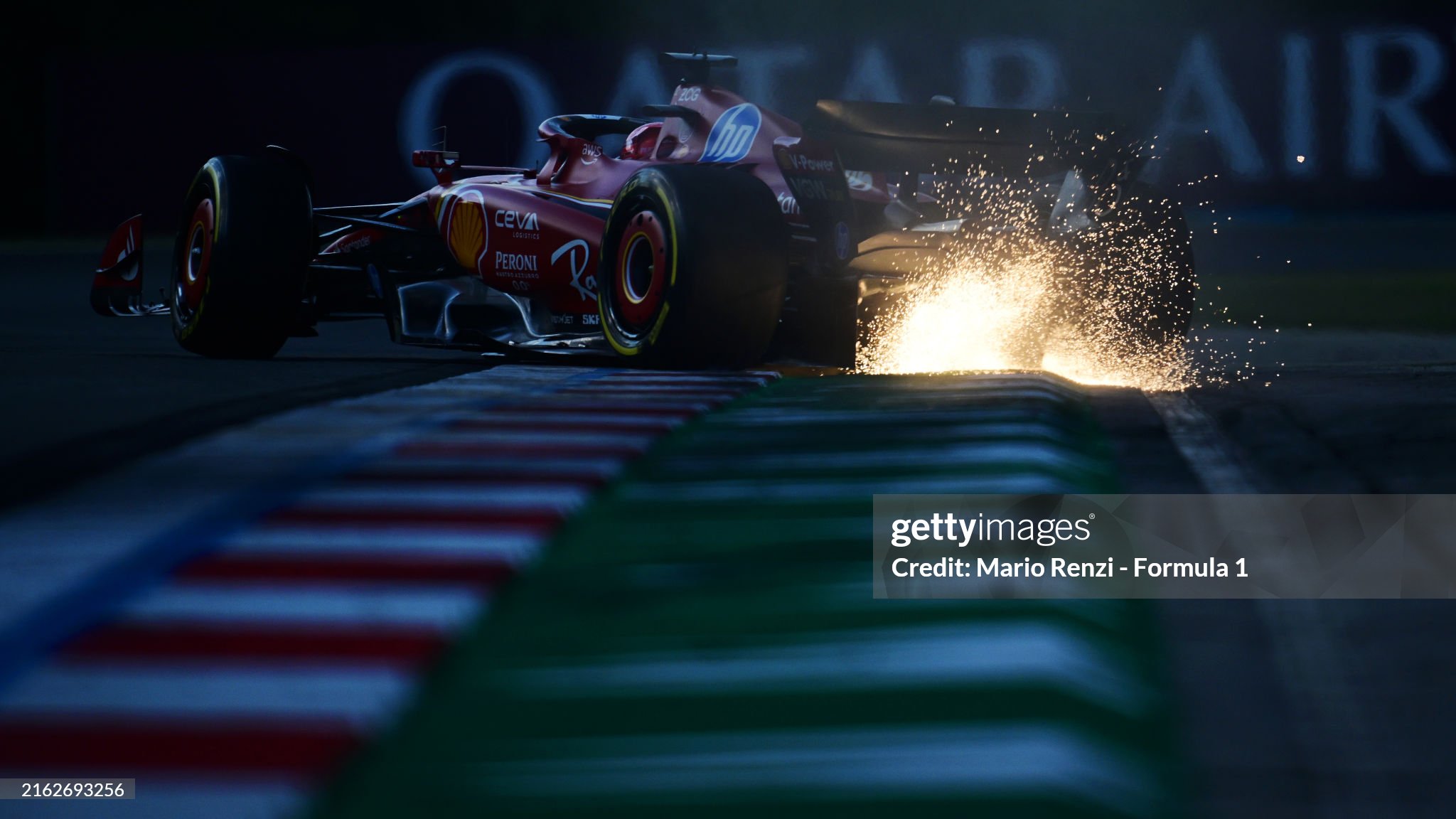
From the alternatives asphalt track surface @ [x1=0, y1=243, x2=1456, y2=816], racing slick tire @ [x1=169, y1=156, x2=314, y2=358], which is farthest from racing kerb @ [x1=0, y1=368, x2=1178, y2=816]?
racing slick tire @ [x1=169, y1=156, x2=314, y2=358]

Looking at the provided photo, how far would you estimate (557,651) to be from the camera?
8.40 ft

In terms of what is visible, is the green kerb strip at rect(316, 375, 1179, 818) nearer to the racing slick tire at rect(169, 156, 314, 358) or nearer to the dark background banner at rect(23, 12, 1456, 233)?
the racing slick tire at rect(169, 156, 314, 358)

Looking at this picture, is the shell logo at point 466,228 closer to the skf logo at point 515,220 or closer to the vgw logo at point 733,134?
the skf logo at point 515,220

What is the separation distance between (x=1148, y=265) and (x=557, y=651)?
502 centimetres

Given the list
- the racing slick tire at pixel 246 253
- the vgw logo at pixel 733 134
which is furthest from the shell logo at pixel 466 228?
the vgw logo at pixel 733 134

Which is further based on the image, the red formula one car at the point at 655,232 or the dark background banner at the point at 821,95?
the dark background banner at the point at 821,95

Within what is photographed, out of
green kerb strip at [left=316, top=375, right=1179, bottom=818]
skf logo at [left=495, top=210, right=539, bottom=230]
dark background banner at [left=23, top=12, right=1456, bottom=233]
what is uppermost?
dark background banner at [left=23, top=12, right=1456, bottom=233]

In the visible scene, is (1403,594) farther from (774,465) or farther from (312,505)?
(312,505)

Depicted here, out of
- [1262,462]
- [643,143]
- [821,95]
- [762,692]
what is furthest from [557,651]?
[821,95]

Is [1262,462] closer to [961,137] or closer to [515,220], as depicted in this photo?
[961,137]

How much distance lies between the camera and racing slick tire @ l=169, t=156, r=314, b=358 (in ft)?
23.9

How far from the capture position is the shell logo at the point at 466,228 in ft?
23.8

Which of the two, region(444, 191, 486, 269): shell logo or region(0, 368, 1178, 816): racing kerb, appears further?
region(444, 191, 486, 269): shell logo
